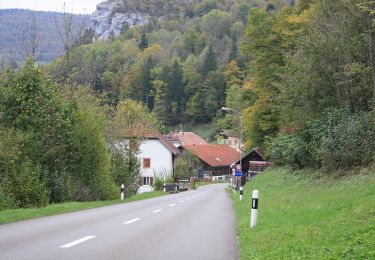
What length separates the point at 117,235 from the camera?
11766mm

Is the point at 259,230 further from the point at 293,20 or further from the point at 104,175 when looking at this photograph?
the point at 293,20

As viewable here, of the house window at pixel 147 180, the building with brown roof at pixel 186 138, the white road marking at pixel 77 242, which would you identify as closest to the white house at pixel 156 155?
the house window at pixel 147 180

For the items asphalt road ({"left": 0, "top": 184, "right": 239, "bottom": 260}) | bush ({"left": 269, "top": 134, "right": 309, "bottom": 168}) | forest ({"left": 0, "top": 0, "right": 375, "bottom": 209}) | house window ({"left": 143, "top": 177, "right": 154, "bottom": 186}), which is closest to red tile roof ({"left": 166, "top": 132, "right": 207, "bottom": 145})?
house window ({"left": 143, "top": 177, "right": 154, "bottom": 186})

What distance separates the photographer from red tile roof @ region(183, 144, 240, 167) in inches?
4304

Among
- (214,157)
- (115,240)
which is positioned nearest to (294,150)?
(115,240)

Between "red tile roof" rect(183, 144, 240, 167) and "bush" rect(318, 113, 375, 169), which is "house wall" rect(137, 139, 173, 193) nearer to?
"red tile roof" rect(183, 144, 240, 167)

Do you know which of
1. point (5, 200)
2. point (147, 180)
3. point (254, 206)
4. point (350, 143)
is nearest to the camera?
point (254, 206)

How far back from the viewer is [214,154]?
380 ft

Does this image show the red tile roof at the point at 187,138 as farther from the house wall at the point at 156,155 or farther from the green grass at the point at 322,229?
the green grass at the point at 322,229

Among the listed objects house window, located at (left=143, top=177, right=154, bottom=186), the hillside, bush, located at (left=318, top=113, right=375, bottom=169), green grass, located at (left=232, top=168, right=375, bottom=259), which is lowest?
green grass, located at (left=232, top=168, right=375, bottom=259)

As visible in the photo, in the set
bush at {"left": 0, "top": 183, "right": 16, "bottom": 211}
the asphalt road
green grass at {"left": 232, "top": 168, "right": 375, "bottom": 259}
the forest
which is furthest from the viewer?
the forest

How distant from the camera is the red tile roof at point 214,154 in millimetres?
109312

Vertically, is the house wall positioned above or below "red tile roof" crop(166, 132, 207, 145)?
below

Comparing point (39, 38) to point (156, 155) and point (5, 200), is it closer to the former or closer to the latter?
point (5, 200)
